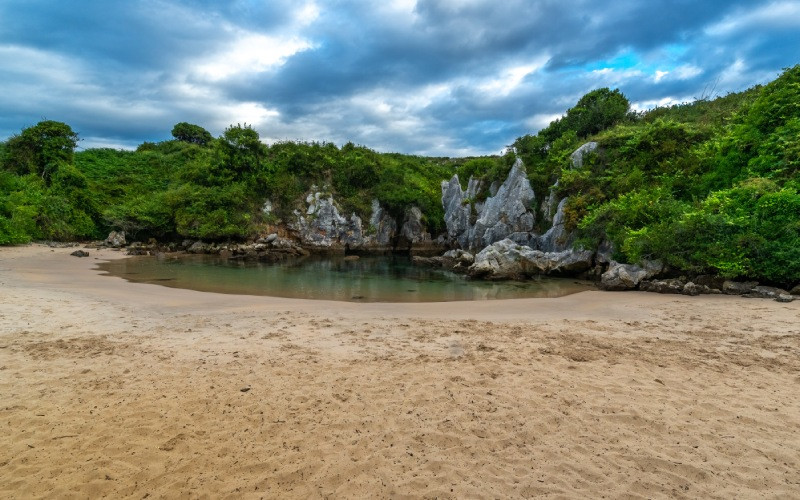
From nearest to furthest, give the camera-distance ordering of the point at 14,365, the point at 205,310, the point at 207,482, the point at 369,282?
the point at 207,482 < the point at 14,365 < the point at 205,310 < the point at 369,282

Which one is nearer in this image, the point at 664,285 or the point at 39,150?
the point at 664,285

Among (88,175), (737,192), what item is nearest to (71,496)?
(737,192)

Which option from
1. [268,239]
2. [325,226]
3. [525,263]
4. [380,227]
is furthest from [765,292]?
[268,239]

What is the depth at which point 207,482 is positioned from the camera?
3732mm

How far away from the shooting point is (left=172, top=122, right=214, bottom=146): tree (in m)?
64.0

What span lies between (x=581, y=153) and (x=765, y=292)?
15235 mm

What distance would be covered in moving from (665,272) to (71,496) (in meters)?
Answer: 19.3

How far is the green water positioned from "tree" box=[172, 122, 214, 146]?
47.6 m

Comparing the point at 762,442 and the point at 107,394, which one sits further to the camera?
the point at 107,394

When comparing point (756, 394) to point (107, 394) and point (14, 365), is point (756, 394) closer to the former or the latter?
point (107, 394)

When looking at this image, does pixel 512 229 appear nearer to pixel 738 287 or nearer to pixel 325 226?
pixel 738 287

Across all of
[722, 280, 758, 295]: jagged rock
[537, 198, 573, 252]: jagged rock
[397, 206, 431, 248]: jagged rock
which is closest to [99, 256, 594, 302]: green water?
[537, 198, 573, 252]: jagged rock

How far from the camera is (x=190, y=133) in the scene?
6438 centimetres

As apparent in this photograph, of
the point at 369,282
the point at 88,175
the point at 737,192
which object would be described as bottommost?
the point at 369,282
